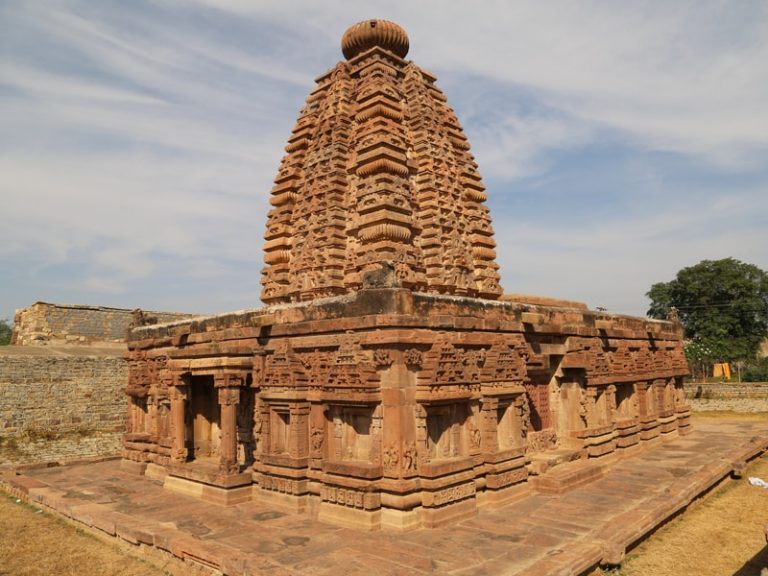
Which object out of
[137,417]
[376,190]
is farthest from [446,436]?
[137,417]

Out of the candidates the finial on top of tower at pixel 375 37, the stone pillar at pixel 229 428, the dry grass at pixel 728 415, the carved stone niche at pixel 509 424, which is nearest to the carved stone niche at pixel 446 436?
the carved stone niche at pixel 509 424

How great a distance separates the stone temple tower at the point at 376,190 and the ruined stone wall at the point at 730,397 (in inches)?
822

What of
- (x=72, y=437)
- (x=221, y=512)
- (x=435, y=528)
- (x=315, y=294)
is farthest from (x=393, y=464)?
(x=72, y=437)

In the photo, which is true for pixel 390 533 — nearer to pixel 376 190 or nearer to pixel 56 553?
pixel 56 553

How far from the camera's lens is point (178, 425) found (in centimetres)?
1170

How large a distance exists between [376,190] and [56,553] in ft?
27.5

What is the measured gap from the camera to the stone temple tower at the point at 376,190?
11672mm

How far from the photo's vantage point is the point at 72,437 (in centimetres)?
1717

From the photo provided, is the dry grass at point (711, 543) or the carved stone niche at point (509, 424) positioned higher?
the carved stone niche at point (509, 424)

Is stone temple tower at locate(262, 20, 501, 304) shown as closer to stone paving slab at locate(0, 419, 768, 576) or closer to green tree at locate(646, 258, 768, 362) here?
stone paving slab at locate(0, 419, 768, 576)

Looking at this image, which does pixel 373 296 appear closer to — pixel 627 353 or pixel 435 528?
pixel 435 528

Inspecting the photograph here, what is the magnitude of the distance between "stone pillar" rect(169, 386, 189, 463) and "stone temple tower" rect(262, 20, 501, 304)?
130 inches

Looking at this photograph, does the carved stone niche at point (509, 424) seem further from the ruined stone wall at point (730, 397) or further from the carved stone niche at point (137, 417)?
the ruined stone wall at point (730, 397)

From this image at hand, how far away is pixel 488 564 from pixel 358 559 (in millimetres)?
1614
